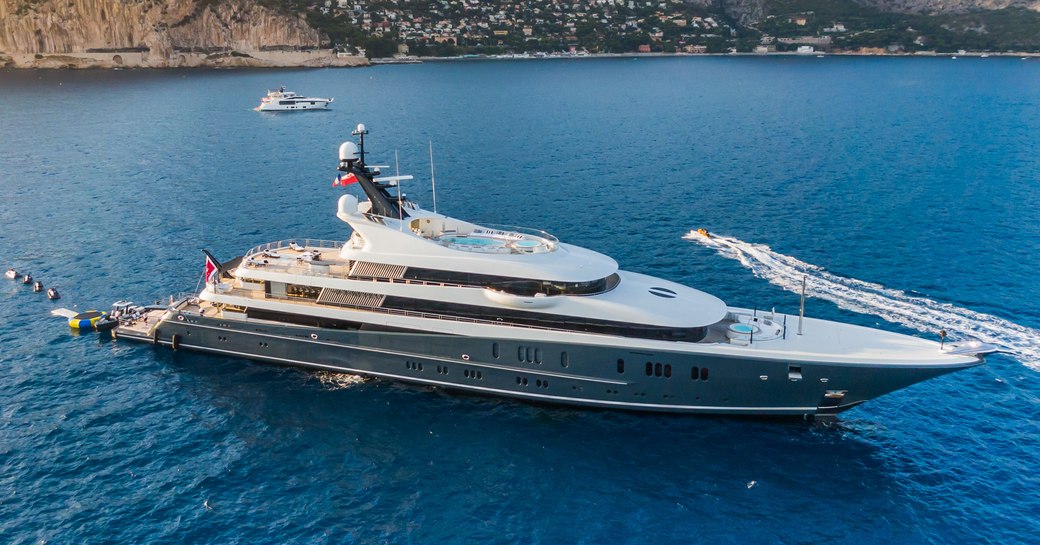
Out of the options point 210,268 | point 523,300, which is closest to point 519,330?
point 523,300

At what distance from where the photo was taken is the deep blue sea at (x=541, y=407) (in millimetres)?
34094

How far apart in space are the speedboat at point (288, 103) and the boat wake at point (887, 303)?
112m

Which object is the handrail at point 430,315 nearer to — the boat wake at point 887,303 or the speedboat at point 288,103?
the boat wake at point 887,303

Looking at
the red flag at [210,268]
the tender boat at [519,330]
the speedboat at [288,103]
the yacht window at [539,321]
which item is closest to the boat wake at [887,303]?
the tender boat at [519,330]

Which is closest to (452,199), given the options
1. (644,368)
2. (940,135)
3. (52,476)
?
(644,368)

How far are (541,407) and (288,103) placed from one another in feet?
424

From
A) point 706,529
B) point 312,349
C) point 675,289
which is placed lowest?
point 706,529

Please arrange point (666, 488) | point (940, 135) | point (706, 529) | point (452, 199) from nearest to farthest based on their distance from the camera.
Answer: point (706, 529)
point (666, 488)
point (452, 199)
point (940, 135)

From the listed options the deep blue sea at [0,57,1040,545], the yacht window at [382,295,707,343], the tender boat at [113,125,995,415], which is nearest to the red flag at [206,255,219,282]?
the tender boat at [113,125,995,415]

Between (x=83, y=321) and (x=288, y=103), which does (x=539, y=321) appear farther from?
(x=288, y=103)

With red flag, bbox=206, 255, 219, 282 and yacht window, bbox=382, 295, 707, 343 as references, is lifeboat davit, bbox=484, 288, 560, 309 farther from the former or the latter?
red flag, bbox=206, 255, 219, 282

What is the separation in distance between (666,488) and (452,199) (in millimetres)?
53557

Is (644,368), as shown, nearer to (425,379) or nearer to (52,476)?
(425,379)

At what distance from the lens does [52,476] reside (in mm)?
36875
